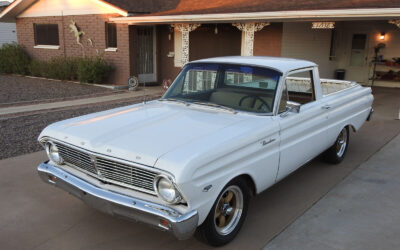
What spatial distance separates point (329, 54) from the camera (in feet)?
51.8

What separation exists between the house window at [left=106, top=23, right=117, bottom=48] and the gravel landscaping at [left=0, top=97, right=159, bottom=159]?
5846 millimetres

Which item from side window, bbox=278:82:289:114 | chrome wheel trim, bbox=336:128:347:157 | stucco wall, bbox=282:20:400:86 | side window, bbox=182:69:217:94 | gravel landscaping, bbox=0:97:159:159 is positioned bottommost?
gravel landscaping, bbox=0:97:159:159

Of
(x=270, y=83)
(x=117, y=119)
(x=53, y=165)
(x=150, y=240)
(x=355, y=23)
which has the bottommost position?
(x=150, y=240)

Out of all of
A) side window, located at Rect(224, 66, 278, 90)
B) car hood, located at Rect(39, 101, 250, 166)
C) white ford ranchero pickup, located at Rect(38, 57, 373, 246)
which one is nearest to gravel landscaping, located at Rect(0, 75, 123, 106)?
car hood, located at Rect(39, 101, 250, 166)

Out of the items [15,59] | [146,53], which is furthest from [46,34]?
[146,53]

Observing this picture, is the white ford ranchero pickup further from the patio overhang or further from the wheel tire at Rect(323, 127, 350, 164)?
the patio overhang

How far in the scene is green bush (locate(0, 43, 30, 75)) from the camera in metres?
18.2

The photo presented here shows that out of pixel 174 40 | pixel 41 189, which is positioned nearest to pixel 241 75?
pixel 41 189

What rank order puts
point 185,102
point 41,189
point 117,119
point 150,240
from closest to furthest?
point 150,240 < point 117,119 < point 185,102 < point 41,189

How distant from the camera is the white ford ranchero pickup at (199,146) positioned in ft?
9.70

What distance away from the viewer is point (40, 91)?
13.3 metres

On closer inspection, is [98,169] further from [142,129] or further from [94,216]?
[94,216]

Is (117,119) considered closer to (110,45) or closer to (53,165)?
(53,165)

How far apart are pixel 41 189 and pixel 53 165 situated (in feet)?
3.88
